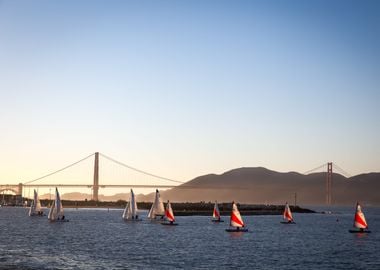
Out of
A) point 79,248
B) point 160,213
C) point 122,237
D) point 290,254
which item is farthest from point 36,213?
point 290,254

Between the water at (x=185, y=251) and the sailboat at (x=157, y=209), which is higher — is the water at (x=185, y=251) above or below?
below

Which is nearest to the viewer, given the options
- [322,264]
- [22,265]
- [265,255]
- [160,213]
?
[22,265]

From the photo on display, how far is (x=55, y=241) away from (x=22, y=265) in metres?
20.4

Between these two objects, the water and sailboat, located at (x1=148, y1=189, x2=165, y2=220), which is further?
sailboat, located at (x1=148, y1=189, x2=165, y2=220)

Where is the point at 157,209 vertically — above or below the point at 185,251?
above

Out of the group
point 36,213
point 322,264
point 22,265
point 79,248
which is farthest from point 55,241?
point 36,213

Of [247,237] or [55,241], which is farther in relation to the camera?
[247,237]

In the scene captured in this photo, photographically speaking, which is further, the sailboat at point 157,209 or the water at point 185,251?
the sailboat at point 157,209

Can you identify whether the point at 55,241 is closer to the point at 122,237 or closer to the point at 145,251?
the point at 122,237

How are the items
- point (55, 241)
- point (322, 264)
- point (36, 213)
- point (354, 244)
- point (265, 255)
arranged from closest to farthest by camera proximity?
point (322, 264), point (265, 255), point (55, 241), point (354, 244), point (36, 213)

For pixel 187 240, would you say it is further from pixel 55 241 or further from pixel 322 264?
pixel 322 264

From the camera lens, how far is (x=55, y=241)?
2313 inches

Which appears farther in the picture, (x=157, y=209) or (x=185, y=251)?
(x=157, y=209)

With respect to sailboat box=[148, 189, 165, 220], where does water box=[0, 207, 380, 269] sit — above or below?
below
